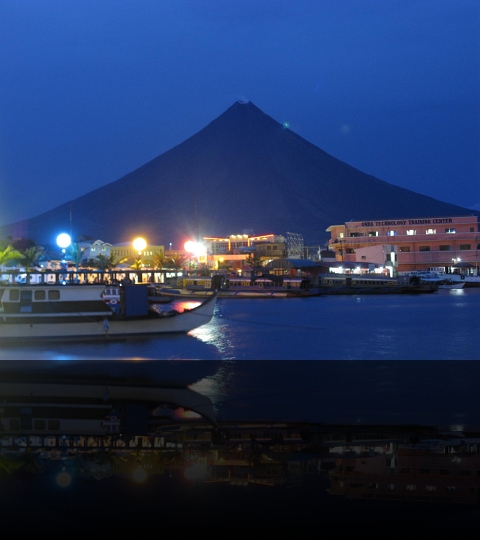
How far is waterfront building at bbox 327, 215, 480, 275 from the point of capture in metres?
77.9

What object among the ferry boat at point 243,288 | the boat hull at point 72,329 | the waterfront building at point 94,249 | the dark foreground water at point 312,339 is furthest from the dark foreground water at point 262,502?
the waterfront building at point 94,249

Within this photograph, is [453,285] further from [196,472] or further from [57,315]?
[196,472]

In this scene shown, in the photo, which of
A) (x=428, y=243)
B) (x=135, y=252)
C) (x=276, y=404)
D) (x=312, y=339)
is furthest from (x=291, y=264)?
(x=276, y=404)

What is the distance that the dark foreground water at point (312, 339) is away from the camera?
68.8ft

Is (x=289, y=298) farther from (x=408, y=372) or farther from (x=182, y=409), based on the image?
(x=182, y=409)

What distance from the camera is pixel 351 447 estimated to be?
7.73m

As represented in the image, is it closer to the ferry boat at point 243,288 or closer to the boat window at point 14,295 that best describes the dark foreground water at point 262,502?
the boat window at point 14,295

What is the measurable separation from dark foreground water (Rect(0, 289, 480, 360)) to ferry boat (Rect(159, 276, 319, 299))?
717 inches

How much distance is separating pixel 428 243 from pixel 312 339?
2202 inches

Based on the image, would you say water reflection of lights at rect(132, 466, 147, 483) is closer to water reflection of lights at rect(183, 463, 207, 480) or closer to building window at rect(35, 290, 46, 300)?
water reflection of lights at rect(183, 463, 207, 480)

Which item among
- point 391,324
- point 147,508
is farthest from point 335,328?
point 147,508

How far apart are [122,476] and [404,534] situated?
2.92m

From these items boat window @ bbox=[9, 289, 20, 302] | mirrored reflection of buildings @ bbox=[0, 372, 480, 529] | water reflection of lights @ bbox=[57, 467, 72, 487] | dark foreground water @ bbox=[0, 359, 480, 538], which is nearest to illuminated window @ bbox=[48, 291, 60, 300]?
boat window @ bbox=[9, 289, 20, 302]

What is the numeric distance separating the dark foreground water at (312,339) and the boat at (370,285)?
69.0 ft
